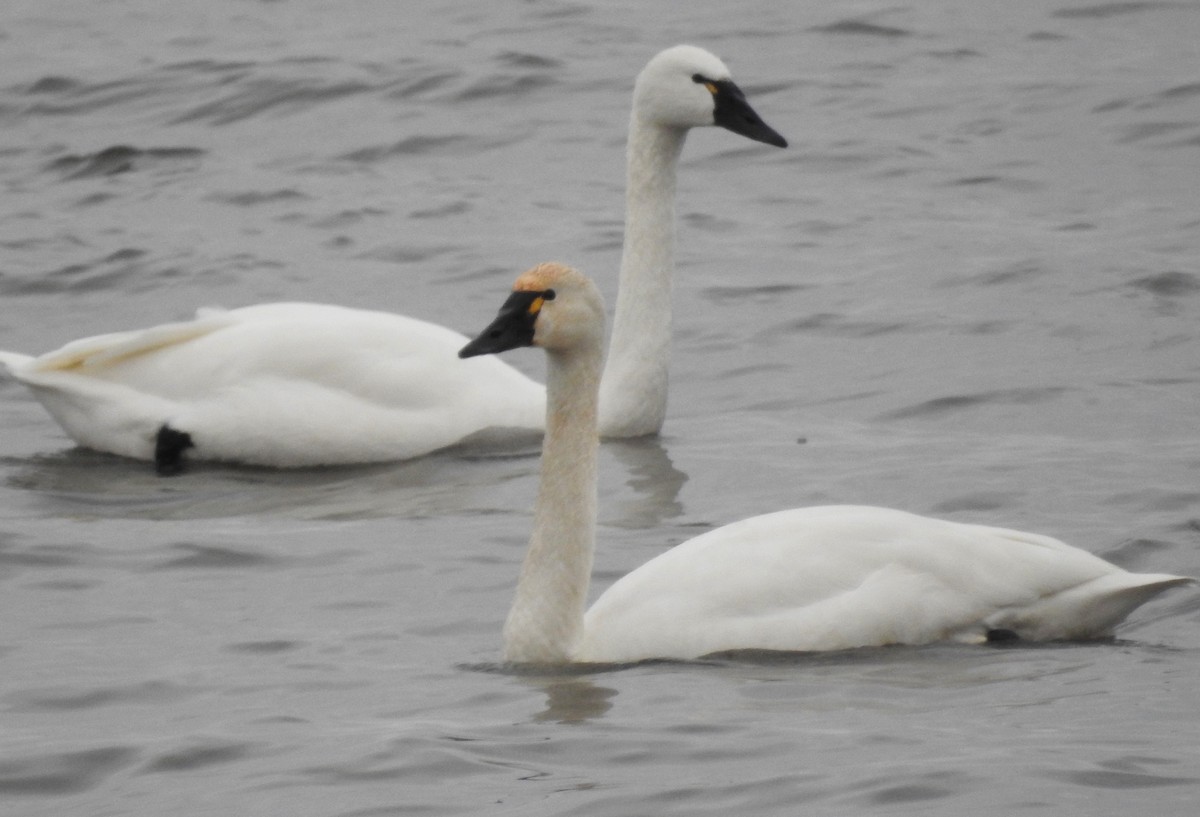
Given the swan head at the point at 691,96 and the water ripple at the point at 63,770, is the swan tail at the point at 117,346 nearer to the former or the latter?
the swan head at the point at 691,96

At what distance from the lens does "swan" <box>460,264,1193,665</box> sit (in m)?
6.10

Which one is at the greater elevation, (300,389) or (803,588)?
(300,389)

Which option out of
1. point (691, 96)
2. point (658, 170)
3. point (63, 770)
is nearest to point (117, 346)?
point (658, 170)

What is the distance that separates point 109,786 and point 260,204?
877cm

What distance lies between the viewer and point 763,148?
48.9ft

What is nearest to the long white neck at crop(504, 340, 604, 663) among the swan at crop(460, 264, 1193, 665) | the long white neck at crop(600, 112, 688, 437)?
the swan at crop(460, 264, 1193, 665)

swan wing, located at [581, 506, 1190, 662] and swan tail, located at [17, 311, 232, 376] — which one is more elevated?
swan tail, located at [17, 311, 232, 376]

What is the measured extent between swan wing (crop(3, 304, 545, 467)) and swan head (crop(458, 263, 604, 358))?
261cm

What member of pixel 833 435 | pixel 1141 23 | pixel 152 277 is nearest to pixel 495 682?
pixel 833 435

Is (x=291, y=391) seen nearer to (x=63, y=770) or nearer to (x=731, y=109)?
(x=731, y=109)

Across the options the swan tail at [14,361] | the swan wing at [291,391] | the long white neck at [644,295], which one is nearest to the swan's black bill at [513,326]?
the swan wing at [291,391]

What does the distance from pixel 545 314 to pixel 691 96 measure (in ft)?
11.2

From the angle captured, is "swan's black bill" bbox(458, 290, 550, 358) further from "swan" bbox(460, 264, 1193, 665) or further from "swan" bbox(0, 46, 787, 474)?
"swan" bbox(0, 46, 787, 474)

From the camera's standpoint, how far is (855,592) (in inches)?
241
